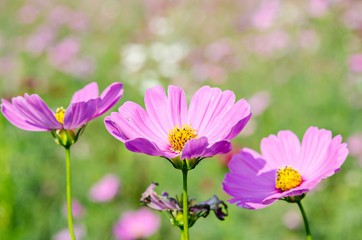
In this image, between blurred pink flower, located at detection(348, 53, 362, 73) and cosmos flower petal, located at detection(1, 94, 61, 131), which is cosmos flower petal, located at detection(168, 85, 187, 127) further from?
blurred pink flower, located at detection(348, 53, 362, 73)

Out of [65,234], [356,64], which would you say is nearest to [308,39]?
[356,64]

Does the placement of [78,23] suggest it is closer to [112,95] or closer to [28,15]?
[28,15]

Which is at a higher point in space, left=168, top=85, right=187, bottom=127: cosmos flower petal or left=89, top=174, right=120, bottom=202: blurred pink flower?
left=89, top=174, right=120, bottom=202: blurred pink flower

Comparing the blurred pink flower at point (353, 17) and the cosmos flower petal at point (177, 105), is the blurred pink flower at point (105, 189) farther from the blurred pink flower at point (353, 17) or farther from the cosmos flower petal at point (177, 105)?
the blurred pink flower at point (353, 17)

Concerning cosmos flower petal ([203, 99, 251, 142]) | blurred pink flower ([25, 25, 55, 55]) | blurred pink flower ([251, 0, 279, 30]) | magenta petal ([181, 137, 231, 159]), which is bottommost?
magenta petal ([181, 137, 231, 159])

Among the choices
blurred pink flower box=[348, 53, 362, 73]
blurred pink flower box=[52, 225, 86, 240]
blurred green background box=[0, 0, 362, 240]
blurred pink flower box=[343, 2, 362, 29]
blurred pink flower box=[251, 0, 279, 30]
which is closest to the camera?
blurred pink flower box=[52, 225, 86, 240]

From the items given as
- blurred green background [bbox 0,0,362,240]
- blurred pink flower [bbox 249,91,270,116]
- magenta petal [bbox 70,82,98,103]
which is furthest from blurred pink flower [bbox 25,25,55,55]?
magenta petal [bbox 70,82,98,103]

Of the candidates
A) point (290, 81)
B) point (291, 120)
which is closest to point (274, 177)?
point (291, 120)
